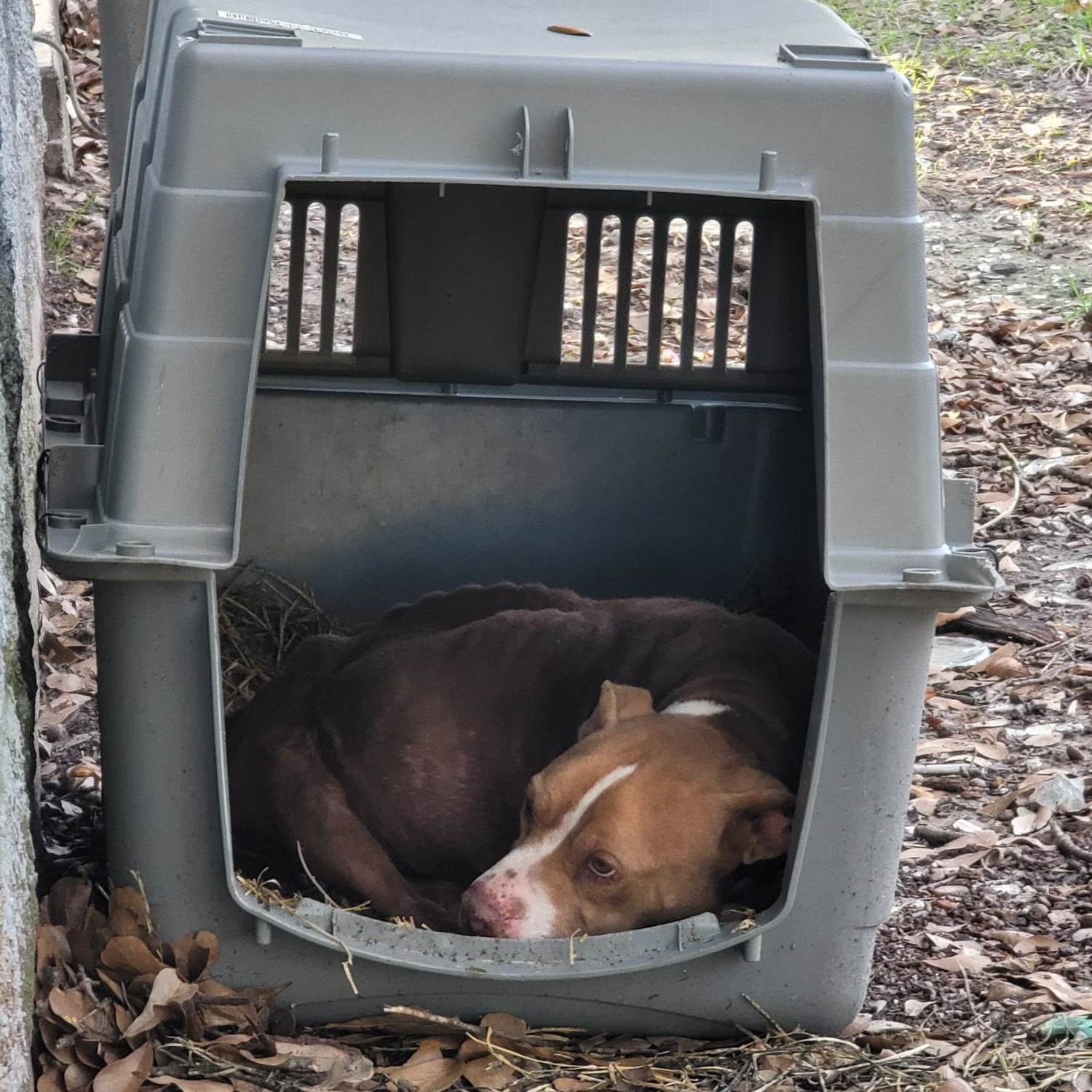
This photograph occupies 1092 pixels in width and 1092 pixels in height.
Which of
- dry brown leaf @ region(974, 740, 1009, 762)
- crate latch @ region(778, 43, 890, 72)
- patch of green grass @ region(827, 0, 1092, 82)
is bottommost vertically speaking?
dry brown leaf @ region(974, 740, 1009, 762)

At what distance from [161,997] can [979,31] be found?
684 centimetres

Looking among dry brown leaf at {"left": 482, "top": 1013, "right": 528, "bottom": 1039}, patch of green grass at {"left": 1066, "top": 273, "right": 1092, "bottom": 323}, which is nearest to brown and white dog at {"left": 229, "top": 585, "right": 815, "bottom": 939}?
dry brown leaf at {"left": 482, "top": 1013, "right": 528, "bottom": 1039}

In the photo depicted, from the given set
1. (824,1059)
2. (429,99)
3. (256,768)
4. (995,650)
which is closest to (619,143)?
(429,99)

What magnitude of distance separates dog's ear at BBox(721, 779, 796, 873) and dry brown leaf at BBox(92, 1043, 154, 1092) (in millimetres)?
780

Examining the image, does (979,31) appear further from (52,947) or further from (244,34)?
(52,947)

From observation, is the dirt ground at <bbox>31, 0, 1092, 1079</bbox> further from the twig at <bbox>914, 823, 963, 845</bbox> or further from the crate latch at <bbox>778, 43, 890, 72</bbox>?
the crate latch at <bbox>778, 43, 890, 72</bbox>

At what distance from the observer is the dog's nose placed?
6.86ft

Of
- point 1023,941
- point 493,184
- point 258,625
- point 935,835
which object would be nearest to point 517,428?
point 258,625

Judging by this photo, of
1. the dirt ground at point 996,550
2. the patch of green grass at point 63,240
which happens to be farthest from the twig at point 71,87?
the patch of green grass at point 63,240

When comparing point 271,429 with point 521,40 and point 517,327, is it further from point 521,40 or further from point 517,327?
point 521,40

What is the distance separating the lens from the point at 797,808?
2.04 meters

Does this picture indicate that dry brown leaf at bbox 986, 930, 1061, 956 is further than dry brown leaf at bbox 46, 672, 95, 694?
No

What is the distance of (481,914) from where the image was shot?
82.5 inches

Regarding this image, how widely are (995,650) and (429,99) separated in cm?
196
